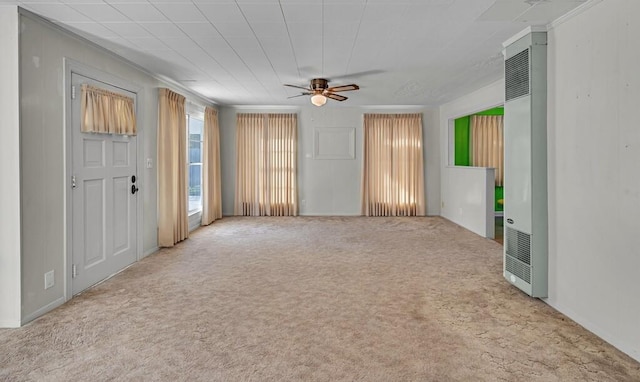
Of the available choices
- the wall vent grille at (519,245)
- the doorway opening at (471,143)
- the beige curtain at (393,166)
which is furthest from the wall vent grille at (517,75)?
the doorway opening at (471,143)

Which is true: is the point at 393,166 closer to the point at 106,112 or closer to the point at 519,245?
the point at 519,245

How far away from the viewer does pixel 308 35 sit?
3557 mm

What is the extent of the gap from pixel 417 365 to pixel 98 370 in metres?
1.91

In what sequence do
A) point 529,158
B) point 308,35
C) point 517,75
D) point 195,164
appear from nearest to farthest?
point 529,158, point 517,75, point 308,35, point 195,164

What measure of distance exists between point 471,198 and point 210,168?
16.6ft

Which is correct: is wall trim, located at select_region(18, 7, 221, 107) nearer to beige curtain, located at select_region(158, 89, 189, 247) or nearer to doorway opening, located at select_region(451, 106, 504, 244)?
beige curtain, located at select_region(158, 89, 189, 247)

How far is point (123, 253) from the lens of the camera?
173 inches

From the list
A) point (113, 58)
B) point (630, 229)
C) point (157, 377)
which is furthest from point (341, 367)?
point (113, 58)

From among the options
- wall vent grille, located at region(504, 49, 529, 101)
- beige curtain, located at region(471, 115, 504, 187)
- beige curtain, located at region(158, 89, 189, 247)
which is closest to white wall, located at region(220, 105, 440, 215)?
beige curtain, located at region(471, 115, 504, 187)

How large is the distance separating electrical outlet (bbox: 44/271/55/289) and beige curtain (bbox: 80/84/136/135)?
136cm

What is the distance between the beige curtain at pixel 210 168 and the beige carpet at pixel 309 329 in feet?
8.87

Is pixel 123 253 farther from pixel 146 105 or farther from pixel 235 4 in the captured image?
pixel 235 4

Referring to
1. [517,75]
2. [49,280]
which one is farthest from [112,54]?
[517,75]

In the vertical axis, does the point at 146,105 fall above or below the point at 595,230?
above
